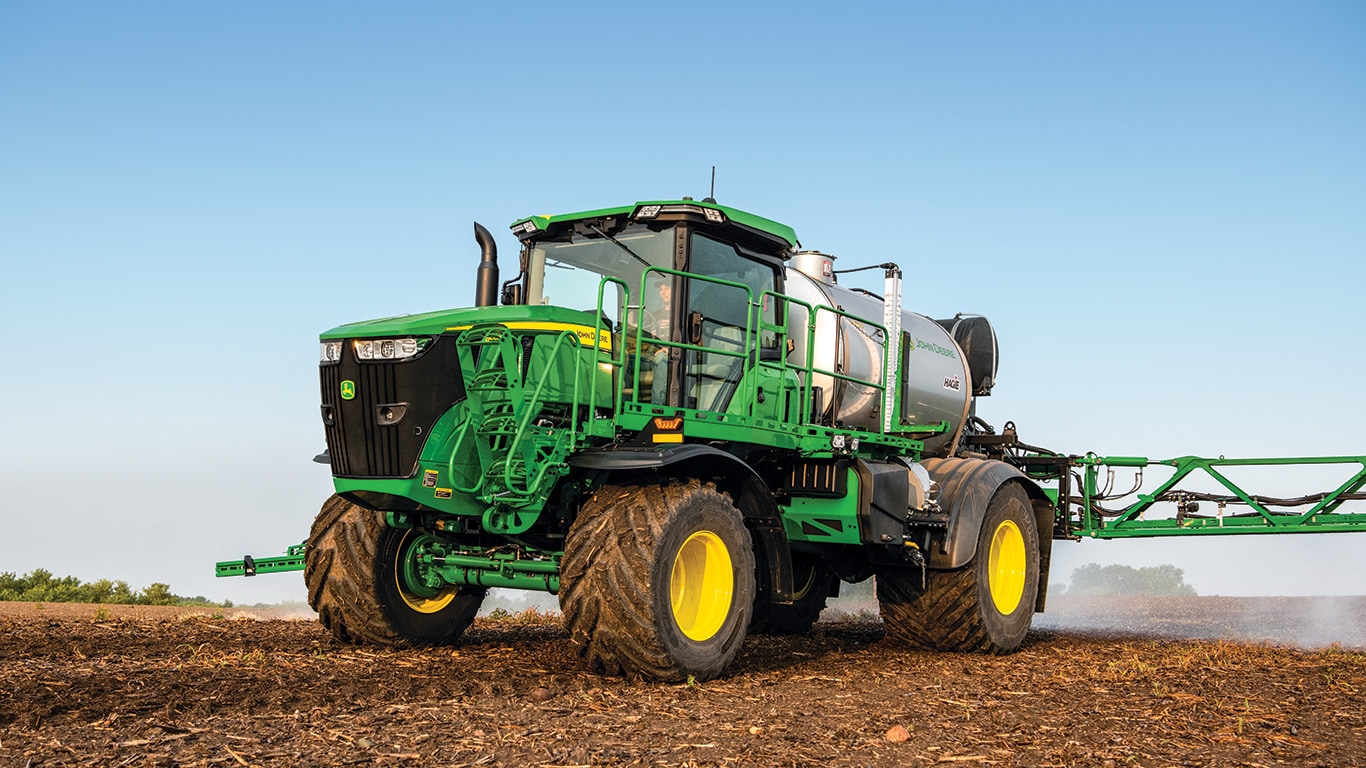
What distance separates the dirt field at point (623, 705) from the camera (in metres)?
5.52

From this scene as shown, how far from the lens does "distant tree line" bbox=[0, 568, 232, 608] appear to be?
16.4 meters

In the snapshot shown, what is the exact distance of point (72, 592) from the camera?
54.7 feet

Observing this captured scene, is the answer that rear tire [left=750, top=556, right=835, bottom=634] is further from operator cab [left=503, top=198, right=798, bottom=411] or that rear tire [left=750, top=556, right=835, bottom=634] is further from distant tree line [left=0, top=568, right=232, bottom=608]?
distant tree line [left=0, top=568, right=232, bottom=608]

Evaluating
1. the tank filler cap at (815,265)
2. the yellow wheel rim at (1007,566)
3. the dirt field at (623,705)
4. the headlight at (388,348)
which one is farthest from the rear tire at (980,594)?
the headlight at (388,348)

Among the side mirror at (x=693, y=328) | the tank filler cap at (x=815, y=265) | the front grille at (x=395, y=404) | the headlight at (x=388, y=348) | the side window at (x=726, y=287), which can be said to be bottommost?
the front grille at (x=395, y=404)

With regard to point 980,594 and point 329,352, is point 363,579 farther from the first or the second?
point 980,594

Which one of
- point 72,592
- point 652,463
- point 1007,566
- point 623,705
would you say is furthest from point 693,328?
point 72,592

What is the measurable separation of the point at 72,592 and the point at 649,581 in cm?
1257

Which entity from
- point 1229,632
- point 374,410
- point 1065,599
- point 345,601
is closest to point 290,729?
point 374,410

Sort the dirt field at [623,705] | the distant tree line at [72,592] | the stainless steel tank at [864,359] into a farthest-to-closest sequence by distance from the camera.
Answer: the distant tree line at [72,592]
the stainless steel tank at [864,359]
the dirt field at [623,705]

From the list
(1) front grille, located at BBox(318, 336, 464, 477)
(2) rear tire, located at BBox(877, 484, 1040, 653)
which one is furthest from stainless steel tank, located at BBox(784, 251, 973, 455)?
(1) front grille, located at BBox(318, 336, 464, 477)

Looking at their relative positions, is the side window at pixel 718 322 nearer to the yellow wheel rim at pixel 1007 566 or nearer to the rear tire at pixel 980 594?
the rear tire at pixel 980 594

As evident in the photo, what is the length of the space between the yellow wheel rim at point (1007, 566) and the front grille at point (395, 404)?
577 cm

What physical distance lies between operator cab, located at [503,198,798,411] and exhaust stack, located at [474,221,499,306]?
0.24 metres
